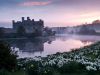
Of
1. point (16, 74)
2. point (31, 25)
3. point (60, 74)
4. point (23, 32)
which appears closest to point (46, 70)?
point (60, 74)

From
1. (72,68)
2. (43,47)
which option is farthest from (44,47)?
(72,68)

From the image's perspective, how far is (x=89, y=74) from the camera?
46.0 feet

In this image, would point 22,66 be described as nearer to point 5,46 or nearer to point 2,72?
point 5,46

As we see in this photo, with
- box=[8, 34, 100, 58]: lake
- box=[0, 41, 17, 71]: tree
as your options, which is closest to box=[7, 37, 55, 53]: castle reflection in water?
box=[8, 34, 100, 58]: lake

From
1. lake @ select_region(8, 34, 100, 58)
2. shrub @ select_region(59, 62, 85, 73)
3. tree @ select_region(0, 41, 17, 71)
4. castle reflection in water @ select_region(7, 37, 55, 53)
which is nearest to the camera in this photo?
shrub @ select_region(59, 62, 85, 73)

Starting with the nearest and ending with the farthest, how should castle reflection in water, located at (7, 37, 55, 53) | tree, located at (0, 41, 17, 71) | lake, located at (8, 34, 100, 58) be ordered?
tree, located at (0, 41, 17, 71)
lake, located at (8, 34, 100, 58)
castle reflection in water, located at (7, 37, 55, 53)

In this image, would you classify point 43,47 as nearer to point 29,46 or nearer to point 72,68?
point 29,46

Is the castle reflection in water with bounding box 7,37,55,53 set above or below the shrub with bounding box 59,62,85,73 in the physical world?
below

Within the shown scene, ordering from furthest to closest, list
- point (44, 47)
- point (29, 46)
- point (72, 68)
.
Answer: point (29, 46) → point (44, 47) → point (72, 68)

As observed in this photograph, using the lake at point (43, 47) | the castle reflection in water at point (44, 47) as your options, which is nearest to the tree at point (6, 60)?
the lake at point (43, 47)

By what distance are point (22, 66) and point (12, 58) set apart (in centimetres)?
123

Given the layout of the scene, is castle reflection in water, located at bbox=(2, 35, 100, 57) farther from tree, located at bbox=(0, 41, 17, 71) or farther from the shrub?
the shrub

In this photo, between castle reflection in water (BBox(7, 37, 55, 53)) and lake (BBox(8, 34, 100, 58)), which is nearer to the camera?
lake (BBox(8, 34, 100, 58))

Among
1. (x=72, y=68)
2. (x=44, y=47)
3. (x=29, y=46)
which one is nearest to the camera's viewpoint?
(x=72, y=68)
